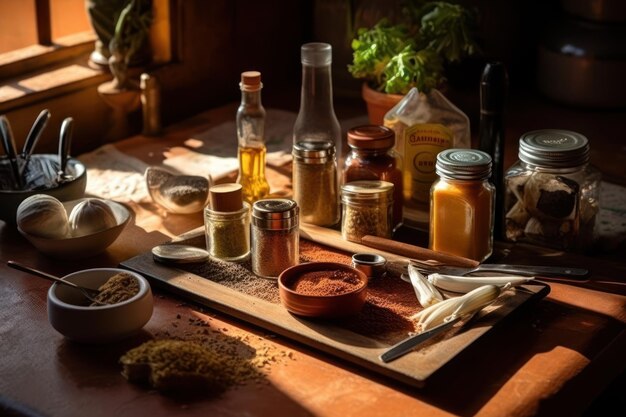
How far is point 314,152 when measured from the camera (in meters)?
1.51

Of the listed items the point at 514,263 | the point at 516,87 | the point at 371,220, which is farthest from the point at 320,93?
the point at 516,87

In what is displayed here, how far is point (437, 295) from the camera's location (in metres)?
1.27

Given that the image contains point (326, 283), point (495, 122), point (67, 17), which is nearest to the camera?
point (326, 283)

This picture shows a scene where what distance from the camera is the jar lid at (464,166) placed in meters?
1.36

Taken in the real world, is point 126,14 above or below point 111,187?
above

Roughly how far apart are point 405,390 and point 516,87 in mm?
1469

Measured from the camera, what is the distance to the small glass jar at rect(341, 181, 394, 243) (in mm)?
1438

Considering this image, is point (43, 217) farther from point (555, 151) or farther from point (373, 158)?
point (555, 151)

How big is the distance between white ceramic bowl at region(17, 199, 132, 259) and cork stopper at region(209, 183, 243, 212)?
154mm

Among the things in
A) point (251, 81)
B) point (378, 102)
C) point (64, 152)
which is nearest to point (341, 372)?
point (251, 81)

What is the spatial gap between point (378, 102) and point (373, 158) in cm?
37

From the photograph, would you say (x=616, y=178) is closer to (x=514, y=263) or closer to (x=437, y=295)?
(x=514, y=263)

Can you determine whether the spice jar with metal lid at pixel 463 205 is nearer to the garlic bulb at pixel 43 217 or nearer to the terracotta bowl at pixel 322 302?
the terracotta bowl at pixel 322 302

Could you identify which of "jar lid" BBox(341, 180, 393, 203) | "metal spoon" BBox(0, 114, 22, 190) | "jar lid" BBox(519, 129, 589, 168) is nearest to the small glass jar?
"jar lid" BBox(341, 180, 393, 203)
